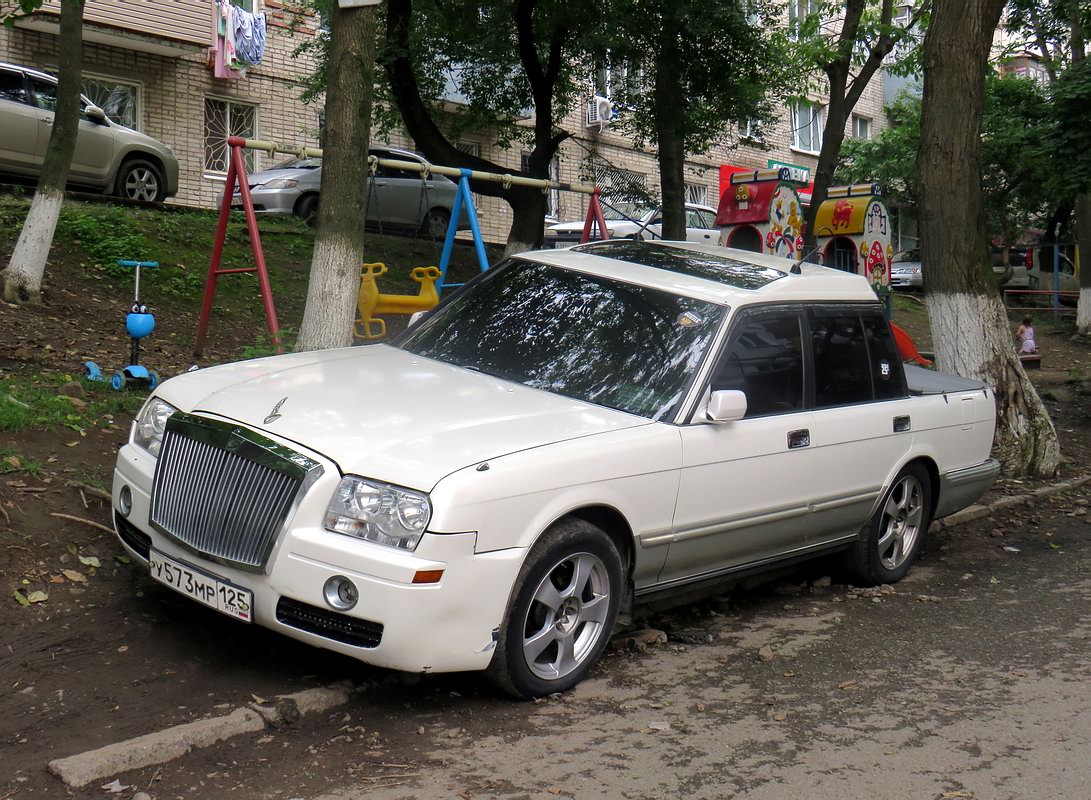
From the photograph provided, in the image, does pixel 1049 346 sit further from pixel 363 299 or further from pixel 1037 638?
pixel 1037 638

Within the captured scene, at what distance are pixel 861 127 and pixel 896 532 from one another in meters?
37.7

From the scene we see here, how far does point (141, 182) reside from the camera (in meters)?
15.9

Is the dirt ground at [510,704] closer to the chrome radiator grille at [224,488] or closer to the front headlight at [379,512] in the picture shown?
the chrome radiator grille at [224,488]

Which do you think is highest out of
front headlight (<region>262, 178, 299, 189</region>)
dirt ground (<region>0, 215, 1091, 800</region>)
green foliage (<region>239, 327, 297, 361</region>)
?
front headlight (<region>262, 178, 299, 189</region>)

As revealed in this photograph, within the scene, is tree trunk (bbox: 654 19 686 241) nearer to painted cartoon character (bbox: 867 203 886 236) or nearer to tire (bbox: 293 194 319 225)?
painted cartoon character (bbox: 867 203 886 236)

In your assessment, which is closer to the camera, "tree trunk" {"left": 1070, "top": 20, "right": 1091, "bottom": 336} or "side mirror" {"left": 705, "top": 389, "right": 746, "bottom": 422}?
"side mirror" {"left": 705, "top": 389, "right": 746, "bottom": 422}

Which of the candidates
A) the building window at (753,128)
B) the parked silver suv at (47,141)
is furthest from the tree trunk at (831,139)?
the parked silver suv at (47,141)

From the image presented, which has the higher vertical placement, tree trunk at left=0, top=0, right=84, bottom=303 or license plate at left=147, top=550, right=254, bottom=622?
tree trunk at left=0, top=0, right=84, bottom=303

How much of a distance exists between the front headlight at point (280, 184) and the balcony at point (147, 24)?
534 cm

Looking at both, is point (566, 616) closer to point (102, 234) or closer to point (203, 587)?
point (203, 587)

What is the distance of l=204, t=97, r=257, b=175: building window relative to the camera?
24.0m

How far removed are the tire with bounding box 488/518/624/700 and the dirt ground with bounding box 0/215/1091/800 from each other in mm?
121

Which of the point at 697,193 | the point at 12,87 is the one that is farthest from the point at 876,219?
the point at 697,193

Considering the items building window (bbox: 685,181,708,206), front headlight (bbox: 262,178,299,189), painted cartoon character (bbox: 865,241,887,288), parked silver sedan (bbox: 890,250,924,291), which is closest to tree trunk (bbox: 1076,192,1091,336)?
painted cartoon character (bbox: 865,241,887,288)
